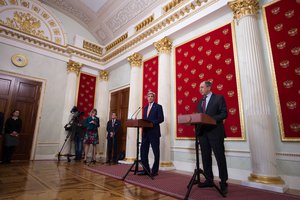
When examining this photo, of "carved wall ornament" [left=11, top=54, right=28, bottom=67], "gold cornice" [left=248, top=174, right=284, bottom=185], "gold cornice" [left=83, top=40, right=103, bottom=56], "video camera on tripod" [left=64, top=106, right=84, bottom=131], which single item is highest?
"gold cornice" [left=83, top=40, right=103, bottom=56]

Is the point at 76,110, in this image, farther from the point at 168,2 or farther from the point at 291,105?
the point at 291,105

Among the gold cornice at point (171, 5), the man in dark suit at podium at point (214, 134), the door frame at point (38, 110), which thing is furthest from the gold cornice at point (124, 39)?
the man in dark suit at podium at point (214, 134)

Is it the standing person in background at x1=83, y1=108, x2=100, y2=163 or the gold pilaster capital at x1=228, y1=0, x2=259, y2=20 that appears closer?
the gold pilaster capital at x1=228, y1=0, x2=259, y2=20

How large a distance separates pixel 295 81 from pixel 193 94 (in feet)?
5.72

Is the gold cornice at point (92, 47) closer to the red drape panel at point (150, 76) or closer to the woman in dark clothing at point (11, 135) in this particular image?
the red drape panel at point (150, 76)

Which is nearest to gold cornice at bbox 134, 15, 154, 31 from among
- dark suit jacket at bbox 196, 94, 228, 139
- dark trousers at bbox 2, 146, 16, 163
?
dark suit jacket at bbox 196, 94, 228, 139

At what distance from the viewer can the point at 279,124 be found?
269 centimetres

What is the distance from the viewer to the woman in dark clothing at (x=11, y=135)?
4500 millimetres

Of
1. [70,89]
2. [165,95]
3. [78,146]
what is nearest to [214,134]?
[165,95]

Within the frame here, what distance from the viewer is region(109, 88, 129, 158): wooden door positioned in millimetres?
5637

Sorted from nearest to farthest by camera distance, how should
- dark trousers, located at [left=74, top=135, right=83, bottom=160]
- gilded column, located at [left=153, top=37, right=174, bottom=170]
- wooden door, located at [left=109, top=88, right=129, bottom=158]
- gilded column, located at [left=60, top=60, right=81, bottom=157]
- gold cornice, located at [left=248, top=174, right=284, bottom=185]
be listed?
gold cornice, located at [left=248, top=174, right=284, bottom=185]
gilded column, located at [left=153, top=37, right=174, bottom=170]
dark trousers, located at [left=74, top=135, right=83, bottom=160]
wooden door, located at [left=109, top=88, right=129, bottom=158]
gilded column, located at [left=60, top=60, right=81, bottom=157]

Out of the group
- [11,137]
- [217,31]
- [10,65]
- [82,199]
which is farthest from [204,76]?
[10,65]

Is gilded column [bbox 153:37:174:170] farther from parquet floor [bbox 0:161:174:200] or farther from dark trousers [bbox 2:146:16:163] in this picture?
dark trousers [bbox 2:146:16:163]

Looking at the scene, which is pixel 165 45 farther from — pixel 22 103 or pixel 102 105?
pixel 22 103
